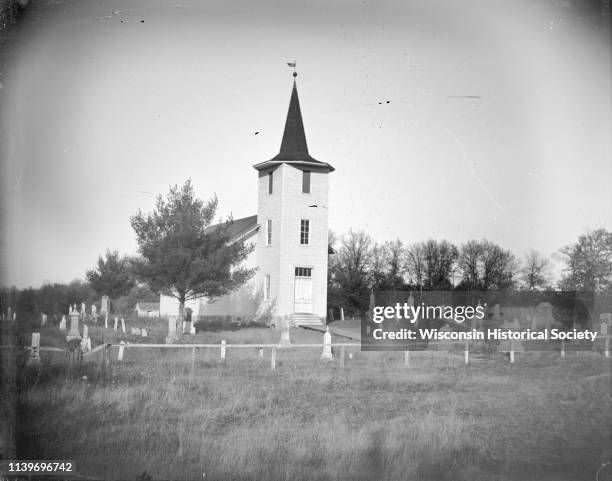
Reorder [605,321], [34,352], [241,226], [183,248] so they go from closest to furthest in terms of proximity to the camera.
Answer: [34,352]
[183,248]
[241,226]
[605,321]

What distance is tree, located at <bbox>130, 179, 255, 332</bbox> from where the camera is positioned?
5.57 meters

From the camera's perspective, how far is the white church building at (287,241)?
5.85 metres

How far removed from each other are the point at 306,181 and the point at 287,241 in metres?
0.70

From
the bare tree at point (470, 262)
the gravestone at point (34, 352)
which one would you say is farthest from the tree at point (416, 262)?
the gravestone at point (34, 352)

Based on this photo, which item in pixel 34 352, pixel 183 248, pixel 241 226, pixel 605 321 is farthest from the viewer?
pixel 605 321

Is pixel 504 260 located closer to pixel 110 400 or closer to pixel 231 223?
pixel 231 223

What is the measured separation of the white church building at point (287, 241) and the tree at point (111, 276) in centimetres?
47

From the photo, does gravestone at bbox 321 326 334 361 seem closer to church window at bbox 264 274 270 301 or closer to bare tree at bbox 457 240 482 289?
church window at bbox 264 274 270 301

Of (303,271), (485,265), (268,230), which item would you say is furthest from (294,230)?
(485,265)

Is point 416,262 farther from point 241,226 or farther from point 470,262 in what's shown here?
point 241,226

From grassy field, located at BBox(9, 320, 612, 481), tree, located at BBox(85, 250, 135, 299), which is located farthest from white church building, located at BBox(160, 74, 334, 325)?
tree, located at BBox(85, 250, 135, 299)

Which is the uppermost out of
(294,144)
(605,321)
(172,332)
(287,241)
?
(294,144)

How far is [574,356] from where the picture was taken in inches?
237

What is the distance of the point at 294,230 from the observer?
5977 mm
